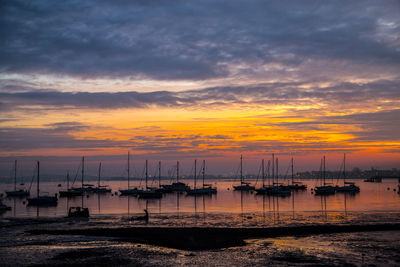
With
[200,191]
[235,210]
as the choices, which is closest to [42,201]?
[235,210]

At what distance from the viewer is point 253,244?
3200cm

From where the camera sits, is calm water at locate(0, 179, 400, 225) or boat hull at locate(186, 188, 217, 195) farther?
boat hull at locate(186, 188, 217, 195)

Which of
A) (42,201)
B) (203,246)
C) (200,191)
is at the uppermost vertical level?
(203,246)

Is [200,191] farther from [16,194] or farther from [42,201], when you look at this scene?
[16,194]

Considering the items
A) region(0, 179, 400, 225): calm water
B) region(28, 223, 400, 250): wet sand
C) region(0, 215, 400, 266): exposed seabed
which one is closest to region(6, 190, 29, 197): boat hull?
region(0, 179, 400, 225): calm water

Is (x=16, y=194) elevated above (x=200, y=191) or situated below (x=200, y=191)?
below

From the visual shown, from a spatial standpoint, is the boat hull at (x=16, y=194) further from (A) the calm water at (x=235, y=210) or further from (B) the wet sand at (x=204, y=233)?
(B) the wet sand at (x=204, y=233)

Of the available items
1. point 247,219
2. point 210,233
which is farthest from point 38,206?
point 210,233

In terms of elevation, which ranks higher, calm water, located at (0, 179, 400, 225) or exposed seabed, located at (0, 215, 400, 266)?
exposed seabed, located at (0, 215, 400, 266)

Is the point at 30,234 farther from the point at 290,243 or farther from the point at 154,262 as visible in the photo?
the point at 290,243

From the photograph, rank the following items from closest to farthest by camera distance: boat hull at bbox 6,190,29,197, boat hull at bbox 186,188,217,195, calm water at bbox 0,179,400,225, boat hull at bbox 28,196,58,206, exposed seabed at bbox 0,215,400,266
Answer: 1. exposed seabed at bbox 0,215,400,266
2. calm water at bbox 0,179,400,225
3. boat hull at bbox 28,196,58,206
4. boat hull at bbox 186,188,217,195
5. boat hull at bbox 6,190,29,197

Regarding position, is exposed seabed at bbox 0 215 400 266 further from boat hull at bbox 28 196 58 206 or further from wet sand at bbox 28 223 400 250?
boat hull at bbox 28 196 58 206

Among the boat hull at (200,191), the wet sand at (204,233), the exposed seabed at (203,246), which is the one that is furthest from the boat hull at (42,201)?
the boat hull at (200,191)

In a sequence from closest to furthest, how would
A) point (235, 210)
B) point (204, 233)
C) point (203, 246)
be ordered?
1. point (203, 246)
2. point (204, 233)
3. point (235, 210)
